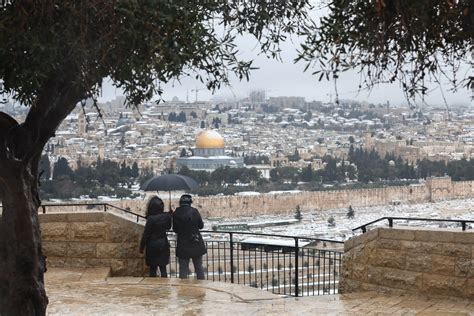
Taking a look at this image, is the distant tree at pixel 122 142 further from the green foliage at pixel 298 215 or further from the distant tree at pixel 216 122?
the distant tree at pixel 216 122

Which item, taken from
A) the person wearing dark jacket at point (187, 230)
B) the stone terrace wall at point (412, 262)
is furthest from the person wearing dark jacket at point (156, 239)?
the stone terrace wall at point (412, 262)

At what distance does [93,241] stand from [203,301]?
2.45 metres

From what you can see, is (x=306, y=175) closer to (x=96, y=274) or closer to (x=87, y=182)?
(x=87, y=182)

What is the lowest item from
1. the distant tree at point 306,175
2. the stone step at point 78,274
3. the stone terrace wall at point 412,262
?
the distant tree at point 306,175

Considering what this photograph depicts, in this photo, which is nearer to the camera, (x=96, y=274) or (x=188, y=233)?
(x=188, y=233)

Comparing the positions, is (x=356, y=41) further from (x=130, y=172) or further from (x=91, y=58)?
(x=130, y=172)

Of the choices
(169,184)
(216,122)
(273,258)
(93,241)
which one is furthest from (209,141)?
(93,241)

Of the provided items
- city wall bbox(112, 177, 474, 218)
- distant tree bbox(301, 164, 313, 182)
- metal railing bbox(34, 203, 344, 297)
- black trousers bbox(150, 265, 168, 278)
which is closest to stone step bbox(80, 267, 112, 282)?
black trousers bbox(150, 265, 168, 278)

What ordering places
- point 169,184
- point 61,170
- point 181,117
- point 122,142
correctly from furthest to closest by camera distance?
point 181,117, point 122,142, point 61,170, point 169,184

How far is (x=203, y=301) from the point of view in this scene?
8.26 metres

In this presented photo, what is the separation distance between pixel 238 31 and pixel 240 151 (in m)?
106

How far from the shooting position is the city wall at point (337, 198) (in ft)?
242

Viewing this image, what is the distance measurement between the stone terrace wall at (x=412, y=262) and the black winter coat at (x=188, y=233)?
1.86 meters

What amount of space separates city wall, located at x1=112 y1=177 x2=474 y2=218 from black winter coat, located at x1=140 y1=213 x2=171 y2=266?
205 ft
